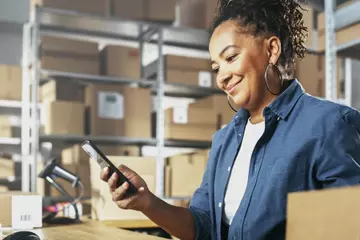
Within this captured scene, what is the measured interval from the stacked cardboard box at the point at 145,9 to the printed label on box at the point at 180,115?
720mm

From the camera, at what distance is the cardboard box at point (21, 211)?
1790 mm

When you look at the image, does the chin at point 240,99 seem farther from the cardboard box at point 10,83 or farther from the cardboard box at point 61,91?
the cardboard box at point 10,83

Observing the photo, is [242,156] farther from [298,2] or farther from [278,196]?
[298,2]

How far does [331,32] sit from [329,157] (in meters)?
1.66

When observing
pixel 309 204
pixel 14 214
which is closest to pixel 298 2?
pixel 309 204

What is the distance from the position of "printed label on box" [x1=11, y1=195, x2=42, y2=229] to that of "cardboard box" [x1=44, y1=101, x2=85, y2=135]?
1.55 metres

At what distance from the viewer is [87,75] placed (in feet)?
11.4

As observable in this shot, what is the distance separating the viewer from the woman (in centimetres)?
106

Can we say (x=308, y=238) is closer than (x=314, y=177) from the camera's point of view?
Yes

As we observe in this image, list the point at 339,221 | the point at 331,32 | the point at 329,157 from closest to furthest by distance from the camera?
the point at 339,221 < the point at 329,157 < the point at 331,32

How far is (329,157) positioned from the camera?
1.03 metres

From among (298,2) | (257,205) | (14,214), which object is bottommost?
(14,214)

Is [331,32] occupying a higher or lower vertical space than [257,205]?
higher

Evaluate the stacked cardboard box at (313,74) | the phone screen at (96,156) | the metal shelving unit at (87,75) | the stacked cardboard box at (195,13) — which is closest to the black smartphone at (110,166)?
the phone screen at (96,156)
